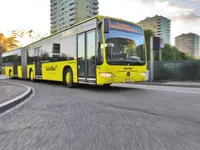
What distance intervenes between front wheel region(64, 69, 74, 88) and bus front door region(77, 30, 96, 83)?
100cm

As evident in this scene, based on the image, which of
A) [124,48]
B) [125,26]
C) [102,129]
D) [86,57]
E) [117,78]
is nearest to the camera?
[102,129]

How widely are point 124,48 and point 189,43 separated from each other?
150 m

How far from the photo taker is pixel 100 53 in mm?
9906

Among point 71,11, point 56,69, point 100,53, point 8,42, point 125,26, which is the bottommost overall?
point 56,69

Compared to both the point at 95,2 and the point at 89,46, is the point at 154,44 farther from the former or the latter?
the point at 95,2

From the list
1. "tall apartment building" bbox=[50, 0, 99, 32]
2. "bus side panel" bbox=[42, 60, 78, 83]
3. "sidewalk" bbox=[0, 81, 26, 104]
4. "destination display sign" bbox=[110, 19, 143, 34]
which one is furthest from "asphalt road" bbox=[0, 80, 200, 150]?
"tall apartment building" bbox=[50, 0, 99, 32]

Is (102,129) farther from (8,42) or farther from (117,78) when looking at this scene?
(8,42)

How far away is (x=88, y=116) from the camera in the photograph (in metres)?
5.06

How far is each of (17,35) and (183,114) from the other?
60.2 metres

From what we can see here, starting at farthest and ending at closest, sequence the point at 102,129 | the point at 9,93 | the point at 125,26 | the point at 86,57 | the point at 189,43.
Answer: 1. the point at 189,43
2. the point at 86,57
3. the point at 125,26
4. the point at 9,93
5. the point at 102,129

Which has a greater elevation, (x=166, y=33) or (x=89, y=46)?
(x=166, y=33)

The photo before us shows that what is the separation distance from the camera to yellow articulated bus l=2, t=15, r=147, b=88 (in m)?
9.86

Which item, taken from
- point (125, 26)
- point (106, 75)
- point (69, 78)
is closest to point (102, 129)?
point (106, 75)

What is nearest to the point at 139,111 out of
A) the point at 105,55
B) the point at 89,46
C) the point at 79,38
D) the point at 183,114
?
the point at 183,114
